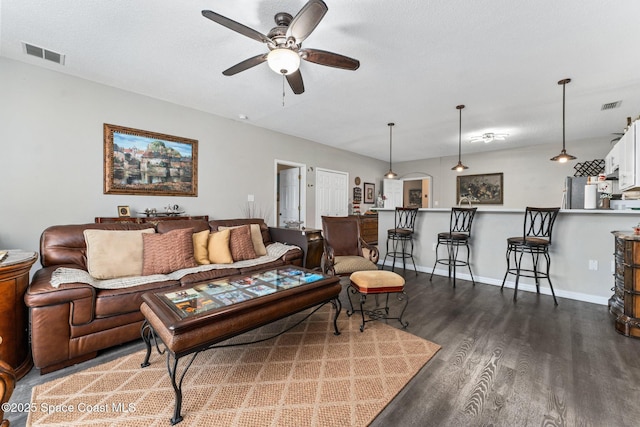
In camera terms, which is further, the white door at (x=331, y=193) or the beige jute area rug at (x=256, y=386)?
the white door at (x=331, y=193)

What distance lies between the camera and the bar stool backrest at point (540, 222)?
124 inches

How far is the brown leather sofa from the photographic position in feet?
5.76

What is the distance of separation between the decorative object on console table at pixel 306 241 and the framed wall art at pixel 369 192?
3985mm

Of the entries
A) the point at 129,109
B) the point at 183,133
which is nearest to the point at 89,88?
the point at 129,109

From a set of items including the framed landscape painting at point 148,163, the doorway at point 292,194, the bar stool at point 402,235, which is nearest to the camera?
the framed landscape painting at point 148,163

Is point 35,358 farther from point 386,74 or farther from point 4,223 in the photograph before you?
point 386,74

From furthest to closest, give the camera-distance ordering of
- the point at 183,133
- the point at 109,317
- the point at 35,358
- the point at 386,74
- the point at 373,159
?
the point at 373,159
the point at 183,133
the point at 386,74
the point at 109,317
the point at 35,358

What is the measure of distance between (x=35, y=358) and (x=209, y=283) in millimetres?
1146

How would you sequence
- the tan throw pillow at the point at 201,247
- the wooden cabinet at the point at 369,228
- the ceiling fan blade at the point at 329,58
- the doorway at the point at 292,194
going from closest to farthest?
the ceiling fan blade at the point at 329,58 < the tan throw pillow at the point at 201,247 < the doorway at the point at 292,194 < the wooden cabinet at the point at 369,228

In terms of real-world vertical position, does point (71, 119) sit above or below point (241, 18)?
below

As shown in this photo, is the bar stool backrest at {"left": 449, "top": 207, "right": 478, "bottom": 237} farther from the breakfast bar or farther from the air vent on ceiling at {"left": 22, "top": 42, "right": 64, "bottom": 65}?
the air vent on ceiling at {"left": 22, "top": 42, "right": 64, "bottom": 65}

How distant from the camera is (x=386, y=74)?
297 cm

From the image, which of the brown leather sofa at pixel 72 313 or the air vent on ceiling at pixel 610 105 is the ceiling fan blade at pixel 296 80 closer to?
the brown leather sofa at pixel 72 313

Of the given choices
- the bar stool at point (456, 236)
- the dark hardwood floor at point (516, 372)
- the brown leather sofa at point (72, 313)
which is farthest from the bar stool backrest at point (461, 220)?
the brown leather sofa at point (72, 313)
